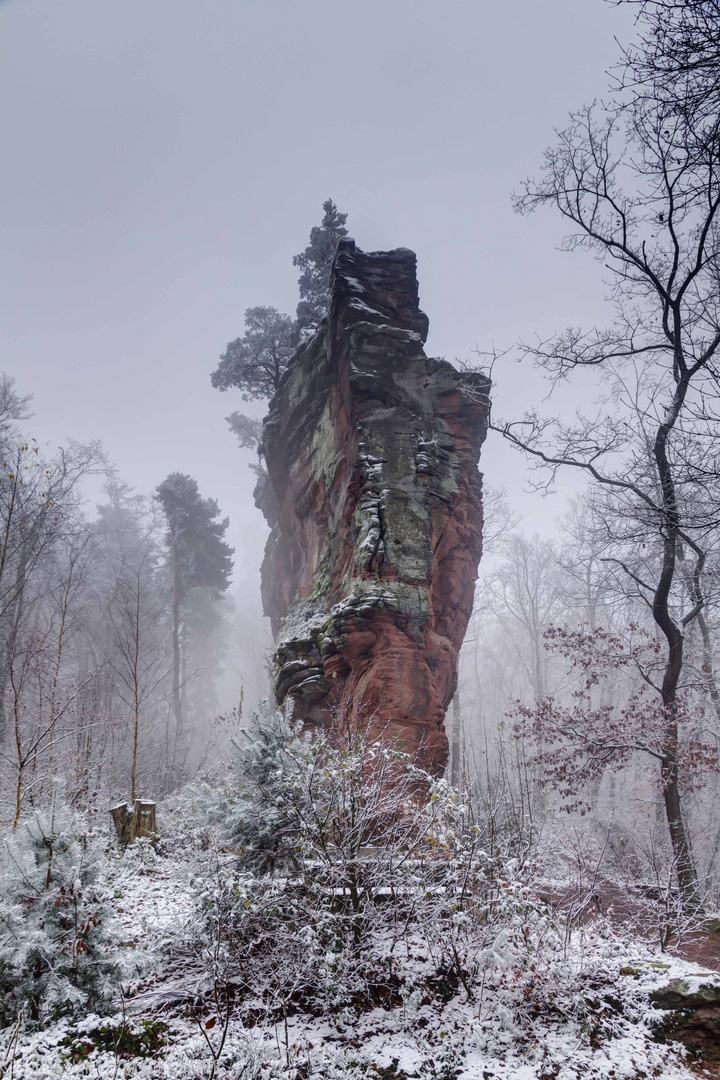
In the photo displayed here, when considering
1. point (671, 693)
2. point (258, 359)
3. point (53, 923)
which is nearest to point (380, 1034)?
point (53, 923)

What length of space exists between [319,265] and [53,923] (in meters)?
21.6

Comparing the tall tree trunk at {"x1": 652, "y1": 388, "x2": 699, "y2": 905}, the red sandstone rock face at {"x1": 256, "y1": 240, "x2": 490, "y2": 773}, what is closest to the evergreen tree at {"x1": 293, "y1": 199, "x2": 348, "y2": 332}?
the red sandstone rock face at {"x1": 256, "y1": 240, "x2": 490, "y2": 773}

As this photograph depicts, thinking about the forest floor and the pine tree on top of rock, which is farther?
the pine tree on top of rock

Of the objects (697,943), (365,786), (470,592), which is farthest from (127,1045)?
(470,592)

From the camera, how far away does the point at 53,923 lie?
4.00 metres

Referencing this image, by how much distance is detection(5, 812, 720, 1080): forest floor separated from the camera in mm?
3541

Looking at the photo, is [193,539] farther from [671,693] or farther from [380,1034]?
[380,1034]

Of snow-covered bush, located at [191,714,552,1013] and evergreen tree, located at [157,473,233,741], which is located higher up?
evergreen tree, located at [157,473,233,741]

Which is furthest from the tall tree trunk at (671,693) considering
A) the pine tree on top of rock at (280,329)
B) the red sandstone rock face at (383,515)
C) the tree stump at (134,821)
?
the pine tree on top of rock at (280,329)

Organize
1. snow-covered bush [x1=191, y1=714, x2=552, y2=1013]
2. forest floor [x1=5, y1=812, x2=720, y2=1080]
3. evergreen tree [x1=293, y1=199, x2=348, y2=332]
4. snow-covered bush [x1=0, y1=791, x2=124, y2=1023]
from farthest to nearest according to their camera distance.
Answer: evergreen tree [x1=293, y1=199, x2=348, y2=332]
snow-covered bush [x1=191, y1=714, x2=552, y2=1013]
snow-covered bush [x1=0, y1=791, x2=124, y2=1023]
forest floor [x1=5, y1=812, x2=720, y2=1080]

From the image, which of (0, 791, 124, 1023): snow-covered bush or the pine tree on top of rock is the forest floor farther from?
the pine tree on top of rock

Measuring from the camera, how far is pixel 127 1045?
373 cm

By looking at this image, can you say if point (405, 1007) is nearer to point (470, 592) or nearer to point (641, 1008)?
point (641, 1008)

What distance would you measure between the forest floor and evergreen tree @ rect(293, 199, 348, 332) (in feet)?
64.6
